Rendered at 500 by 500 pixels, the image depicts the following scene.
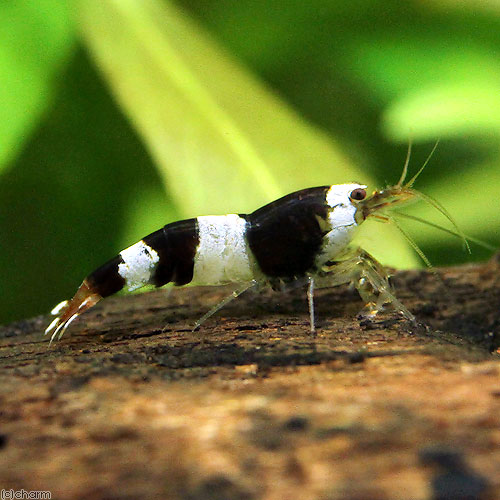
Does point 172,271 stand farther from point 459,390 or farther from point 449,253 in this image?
point 449,253

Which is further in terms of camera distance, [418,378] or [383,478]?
[418,378]

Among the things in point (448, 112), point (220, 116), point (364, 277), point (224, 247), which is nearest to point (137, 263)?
point (224, 247)

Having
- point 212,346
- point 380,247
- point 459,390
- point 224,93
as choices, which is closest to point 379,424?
point 459,390

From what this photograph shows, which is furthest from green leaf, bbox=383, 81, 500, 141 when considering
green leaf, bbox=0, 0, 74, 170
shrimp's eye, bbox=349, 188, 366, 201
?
green leaf, bbox=0, 0, 74, 170

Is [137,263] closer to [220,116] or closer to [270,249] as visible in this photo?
[270,249]

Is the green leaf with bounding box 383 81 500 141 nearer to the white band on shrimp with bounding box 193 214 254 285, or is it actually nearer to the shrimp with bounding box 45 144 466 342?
the shrimp with bounding box 45 144 466 342
